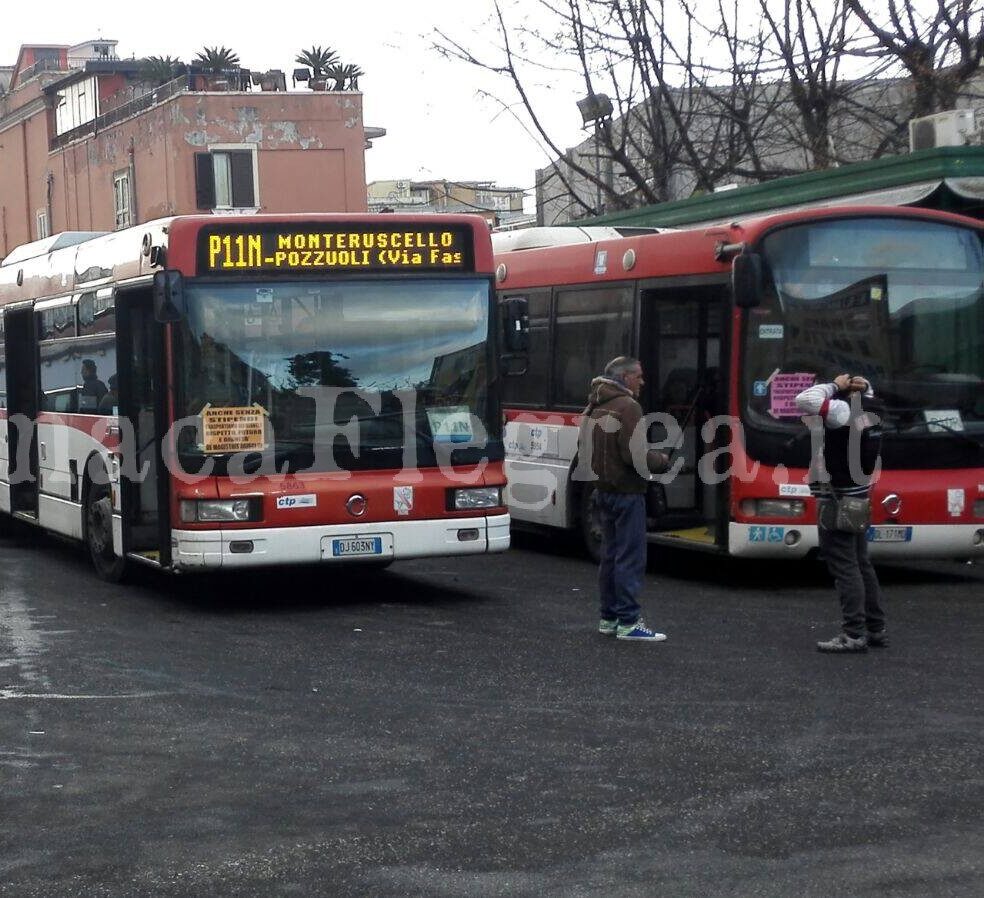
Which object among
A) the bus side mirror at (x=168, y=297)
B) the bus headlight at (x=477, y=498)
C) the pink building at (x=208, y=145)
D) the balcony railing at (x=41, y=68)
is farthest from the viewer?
the balcony railing at (x=41, y=68)

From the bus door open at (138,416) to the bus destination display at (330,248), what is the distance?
104 cm

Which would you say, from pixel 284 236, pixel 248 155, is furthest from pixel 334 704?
pixel 248 155

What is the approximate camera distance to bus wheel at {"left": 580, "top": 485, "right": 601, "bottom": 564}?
15.9 meters

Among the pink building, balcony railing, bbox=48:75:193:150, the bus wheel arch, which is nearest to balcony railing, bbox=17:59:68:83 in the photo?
balcony railing, bbox=48:75:193:150

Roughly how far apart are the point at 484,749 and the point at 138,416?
6433 millimetres

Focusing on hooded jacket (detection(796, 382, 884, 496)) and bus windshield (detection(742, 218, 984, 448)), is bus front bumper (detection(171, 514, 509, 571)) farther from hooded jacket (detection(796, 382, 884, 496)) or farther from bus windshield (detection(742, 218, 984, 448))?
hooded jacket (detection(796, 382, 884, 496))

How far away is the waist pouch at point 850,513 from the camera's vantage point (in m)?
10.6

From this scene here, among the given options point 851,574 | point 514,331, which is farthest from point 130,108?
point 851,574

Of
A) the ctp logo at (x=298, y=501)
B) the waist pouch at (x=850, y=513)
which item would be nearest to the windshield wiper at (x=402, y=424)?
the ctp logo at (x=298, y=501)

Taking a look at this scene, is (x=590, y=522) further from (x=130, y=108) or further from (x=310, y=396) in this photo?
(x=130, y=108)

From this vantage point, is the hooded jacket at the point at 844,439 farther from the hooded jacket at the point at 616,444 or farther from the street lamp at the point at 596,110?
the street lamp at the point at 596,110

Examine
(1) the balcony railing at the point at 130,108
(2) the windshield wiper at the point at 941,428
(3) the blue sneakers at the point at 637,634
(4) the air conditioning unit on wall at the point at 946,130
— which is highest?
(1) the balcony railing at the point at 130,108

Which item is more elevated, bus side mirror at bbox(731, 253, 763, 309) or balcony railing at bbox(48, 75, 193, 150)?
balcony railing at bbox(48, 75, 193, 150)

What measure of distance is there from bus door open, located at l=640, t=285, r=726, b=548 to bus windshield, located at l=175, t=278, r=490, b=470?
234 centimetres
